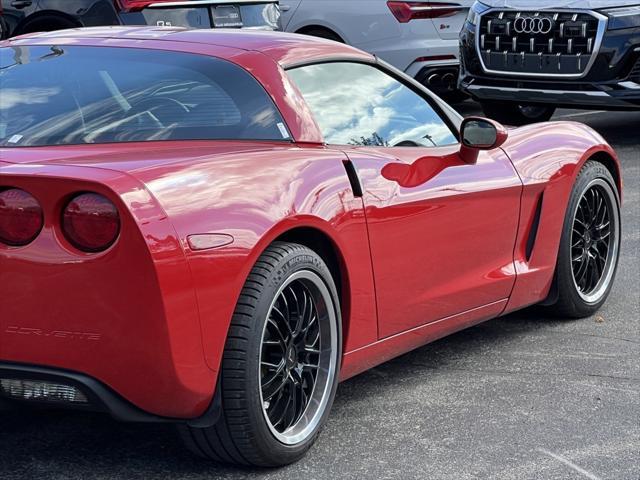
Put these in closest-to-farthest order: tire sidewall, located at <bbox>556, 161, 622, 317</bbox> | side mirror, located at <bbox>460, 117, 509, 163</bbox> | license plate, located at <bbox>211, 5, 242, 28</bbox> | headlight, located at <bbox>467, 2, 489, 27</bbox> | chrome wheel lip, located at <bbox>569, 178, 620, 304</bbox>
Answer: side mirror, located at <bbox>460, 117, 509, 163</bbox> < tire sidewall, located at <bbox>556, 161, 622, 317</bbox> < chrome wheel lip, located at <bbox>569, 178, 620, 304</bbox> < license plate, located at <bbox>211, 5, 242, 28</bbox> < headlight, located at <bbox>467, 2, 489, 27</bbox>

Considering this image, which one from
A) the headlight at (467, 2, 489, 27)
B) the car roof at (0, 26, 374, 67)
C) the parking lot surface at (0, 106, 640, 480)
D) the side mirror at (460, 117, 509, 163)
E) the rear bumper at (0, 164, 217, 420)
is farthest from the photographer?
the headlight at (467, 2, 489, 27)

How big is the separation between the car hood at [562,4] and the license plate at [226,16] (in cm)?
215

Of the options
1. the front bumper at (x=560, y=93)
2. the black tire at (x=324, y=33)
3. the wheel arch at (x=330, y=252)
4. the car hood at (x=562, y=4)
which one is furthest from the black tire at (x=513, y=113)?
the wheel arch at (x=330, y=252)

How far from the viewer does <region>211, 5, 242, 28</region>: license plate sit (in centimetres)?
1024

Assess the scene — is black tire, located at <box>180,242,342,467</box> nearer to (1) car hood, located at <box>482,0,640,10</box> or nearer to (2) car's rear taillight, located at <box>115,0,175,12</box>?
(2) car's rear taillight, located at <box>115,0,175,12</box>

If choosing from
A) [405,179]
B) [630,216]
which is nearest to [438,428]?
[405,179]

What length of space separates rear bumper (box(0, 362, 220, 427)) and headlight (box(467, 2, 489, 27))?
7791 millimetres

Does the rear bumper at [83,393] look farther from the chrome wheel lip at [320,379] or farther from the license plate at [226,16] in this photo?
the license plate at [226,16]

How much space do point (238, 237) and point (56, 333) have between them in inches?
22.6

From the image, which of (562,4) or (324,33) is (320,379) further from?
(324,33)

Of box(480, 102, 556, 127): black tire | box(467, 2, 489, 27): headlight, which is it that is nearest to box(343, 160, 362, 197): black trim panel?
box(467, 2, 489, 27): headlight

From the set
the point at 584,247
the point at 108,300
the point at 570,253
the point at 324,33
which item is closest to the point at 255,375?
the point at 108,300

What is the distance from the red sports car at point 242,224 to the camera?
3.55 meters

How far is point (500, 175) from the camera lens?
521 centimetres
